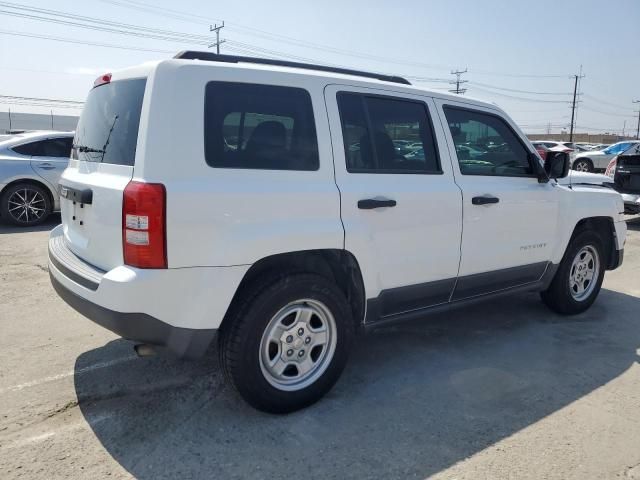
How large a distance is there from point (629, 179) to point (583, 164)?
12088 millimetres

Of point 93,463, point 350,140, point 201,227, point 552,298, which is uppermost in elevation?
point 350,140

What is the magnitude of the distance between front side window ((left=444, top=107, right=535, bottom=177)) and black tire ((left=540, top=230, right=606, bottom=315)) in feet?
3.23

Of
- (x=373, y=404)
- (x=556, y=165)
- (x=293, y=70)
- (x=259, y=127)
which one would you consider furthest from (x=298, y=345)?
(x=556, y=165)

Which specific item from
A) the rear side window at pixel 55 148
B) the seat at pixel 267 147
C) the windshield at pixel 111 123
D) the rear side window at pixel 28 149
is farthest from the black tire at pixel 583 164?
the windshield at pixel 111 123

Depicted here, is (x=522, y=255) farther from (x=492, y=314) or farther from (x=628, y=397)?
(x=628, y=397)

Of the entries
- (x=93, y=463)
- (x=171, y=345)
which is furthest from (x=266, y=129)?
(x=93, y=463)

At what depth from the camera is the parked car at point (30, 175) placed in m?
8.85

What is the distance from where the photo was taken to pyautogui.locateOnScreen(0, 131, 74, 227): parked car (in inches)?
348

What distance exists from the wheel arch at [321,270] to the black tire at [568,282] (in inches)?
95.0

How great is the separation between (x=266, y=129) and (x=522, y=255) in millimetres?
2499

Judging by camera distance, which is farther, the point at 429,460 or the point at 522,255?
the point at 522,255

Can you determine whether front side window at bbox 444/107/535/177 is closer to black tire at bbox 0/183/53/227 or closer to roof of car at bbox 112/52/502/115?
roof of car at bbox 112/52/502/115

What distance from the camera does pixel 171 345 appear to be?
282cm

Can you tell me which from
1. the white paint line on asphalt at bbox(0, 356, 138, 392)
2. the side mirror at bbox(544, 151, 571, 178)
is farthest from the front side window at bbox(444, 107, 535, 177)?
the white paint line on asphalt at bbox(0, 356, 138, 392)
